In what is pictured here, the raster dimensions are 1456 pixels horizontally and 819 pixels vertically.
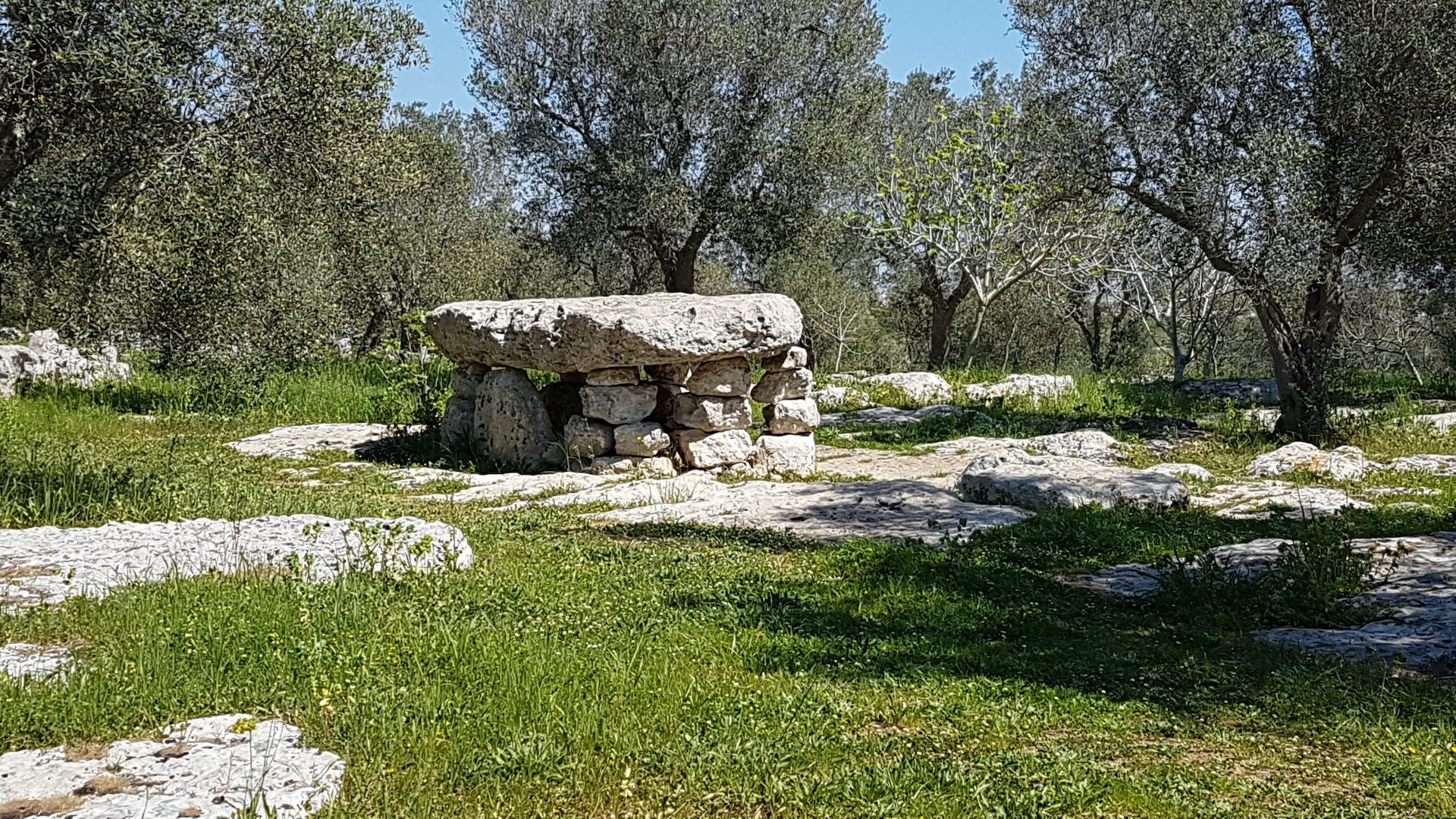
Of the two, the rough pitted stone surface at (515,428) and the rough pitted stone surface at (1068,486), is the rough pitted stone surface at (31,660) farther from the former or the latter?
the rough pitted stone surface at (515,428)

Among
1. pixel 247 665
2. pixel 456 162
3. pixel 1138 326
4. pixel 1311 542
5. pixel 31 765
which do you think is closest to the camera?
pixel 31 765

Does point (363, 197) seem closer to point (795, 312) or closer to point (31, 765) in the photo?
point (795, 312)

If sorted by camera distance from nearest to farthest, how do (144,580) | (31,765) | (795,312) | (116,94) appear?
(31,765) → (144,580) → (116,94) → (795,312)

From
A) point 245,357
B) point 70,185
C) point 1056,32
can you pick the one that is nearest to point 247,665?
point 70,185

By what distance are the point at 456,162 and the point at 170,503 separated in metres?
23.3

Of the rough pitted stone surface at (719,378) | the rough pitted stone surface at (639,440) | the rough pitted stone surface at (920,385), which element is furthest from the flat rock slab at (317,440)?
the rough pitted stone surface at (920,385)

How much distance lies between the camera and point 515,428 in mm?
13602

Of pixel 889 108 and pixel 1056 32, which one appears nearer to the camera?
pixel 1056 32

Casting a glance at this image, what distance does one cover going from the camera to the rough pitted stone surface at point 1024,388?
20.6m

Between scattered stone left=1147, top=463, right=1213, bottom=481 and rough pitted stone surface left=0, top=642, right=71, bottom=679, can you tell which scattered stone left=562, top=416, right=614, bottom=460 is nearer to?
scattered stone left=1147, top=463, right=1213, bottom=481

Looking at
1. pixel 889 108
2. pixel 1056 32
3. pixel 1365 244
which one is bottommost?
pixel 1365 244

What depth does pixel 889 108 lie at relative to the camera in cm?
3192

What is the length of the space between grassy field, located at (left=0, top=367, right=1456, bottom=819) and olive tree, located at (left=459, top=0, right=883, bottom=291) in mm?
14300

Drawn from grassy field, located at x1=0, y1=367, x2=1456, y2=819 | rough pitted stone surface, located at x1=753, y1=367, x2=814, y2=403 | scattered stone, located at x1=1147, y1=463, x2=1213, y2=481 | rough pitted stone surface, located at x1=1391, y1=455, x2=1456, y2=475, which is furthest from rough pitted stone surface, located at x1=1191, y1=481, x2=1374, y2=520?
rough pitted stone surface, located at x1=753, y1=367, x2=814, y2=403
